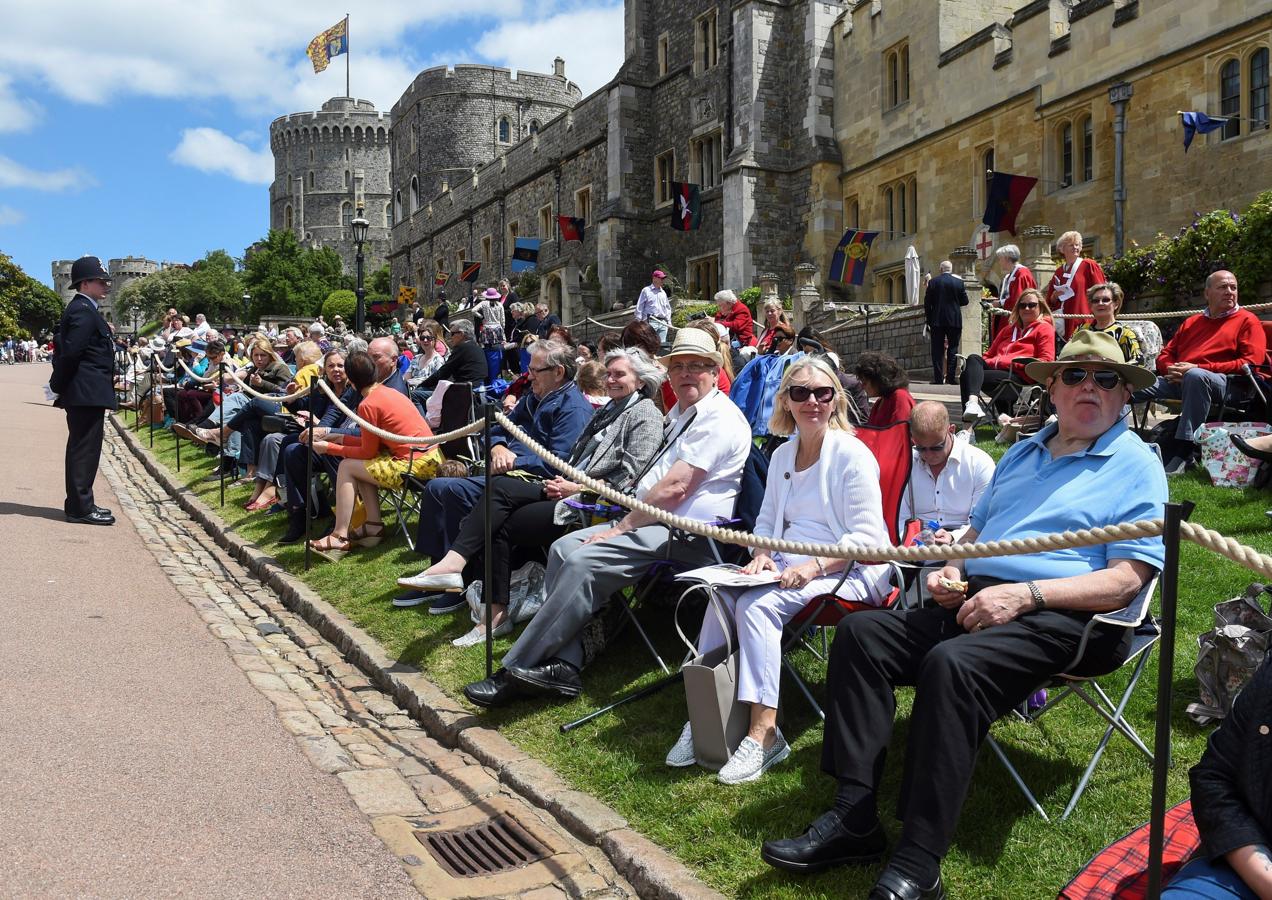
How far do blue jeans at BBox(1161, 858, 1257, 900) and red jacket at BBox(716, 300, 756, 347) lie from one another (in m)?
12.5

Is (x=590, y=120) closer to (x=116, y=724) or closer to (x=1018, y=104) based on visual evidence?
(x=1018, y=104)

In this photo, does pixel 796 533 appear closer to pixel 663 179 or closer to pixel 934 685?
pixel 934 685

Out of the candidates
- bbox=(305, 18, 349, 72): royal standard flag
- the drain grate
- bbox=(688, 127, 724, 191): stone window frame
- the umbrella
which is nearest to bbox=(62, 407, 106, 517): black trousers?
the drain grate

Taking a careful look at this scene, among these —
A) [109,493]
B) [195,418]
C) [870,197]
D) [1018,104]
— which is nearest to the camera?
[109,493]

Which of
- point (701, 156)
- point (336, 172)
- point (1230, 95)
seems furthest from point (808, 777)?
point (336, 172)

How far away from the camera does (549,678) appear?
4859 mm

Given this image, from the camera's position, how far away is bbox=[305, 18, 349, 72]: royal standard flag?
73312 mm

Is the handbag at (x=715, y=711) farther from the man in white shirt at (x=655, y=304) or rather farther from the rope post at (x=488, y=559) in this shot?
the man in white shirt at (x=655, y=304)

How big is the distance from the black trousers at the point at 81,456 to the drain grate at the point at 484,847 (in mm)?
6992

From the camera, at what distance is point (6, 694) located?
499 centimetres

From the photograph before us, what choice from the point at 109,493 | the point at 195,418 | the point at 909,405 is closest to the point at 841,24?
the point at 195,418

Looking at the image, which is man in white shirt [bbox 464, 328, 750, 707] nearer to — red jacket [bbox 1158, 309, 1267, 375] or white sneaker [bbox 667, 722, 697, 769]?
white sneaker [bbox 667, 722, 697, 769]

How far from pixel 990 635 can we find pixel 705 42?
30.8 m

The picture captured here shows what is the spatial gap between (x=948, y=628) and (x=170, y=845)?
2.71 m
